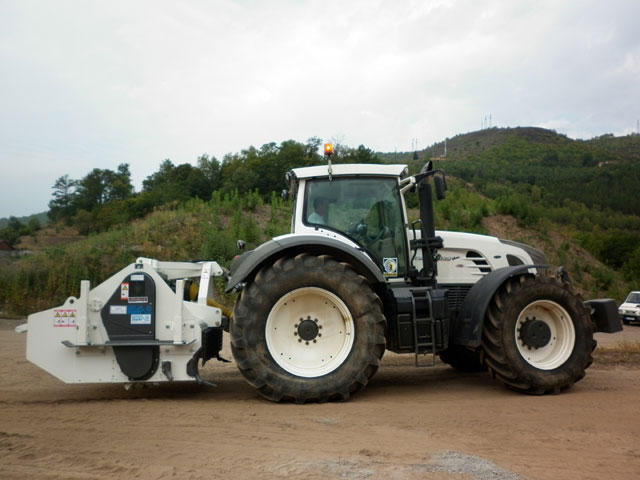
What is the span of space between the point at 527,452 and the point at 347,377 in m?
1.81

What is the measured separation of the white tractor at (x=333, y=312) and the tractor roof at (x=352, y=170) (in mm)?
12

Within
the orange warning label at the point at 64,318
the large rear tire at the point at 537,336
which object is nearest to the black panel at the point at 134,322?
the orange warning label at the point at 64,318

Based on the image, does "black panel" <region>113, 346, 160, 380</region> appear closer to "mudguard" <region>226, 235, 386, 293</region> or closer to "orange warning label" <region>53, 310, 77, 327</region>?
"orange warning label" <region>53, 310, 77, 327</region>

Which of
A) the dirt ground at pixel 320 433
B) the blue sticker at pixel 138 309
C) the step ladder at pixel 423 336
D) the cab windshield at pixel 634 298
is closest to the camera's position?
the dirt ground at pixel 320 433

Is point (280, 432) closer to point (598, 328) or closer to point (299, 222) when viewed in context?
point (299, 222)

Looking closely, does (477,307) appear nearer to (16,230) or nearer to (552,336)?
(552,336)

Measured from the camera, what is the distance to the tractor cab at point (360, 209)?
5.77 metres

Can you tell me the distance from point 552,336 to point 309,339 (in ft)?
8.88

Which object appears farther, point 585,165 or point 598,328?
point 585,165

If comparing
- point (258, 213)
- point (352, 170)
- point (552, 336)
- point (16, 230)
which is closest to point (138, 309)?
point (352, 170)

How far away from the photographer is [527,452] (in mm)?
3613

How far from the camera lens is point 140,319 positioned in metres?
4.96

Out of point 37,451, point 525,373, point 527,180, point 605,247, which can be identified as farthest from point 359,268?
point 527,180

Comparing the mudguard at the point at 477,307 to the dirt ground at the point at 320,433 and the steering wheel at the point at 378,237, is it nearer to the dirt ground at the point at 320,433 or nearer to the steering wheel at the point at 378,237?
the dirt ground at the point at 320,433
